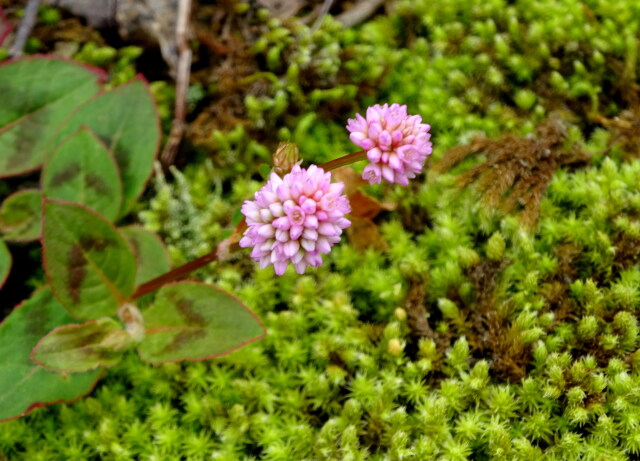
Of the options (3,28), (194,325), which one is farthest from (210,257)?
(3,28)

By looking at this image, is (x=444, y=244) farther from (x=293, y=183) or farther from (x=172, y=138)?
(x=172, y=138)

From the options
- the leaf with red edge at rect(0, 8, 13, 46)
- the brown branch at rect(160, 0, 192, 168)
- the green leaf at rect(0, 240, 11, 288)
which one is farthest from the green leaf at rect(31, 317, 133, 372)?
the leaf with red edge at rect(0, 8, 13, 46)

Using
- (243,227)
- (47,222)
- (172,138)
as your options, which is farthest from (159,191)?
(243,227)

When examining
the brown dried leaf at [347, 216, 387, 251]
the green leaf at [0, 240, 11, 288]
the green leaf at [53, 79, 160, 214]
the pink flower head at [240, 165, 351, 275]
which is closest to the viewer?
the pink flower head at [240, 165, 351, 275]

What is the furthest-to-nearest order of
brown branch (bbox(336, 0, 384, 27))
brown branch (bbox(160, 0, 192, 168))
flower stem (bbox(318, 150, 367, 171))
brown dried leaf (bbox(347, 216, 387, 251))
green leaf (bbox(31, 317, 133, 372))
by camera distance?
brown branch (bbox(336, 0, 384, 27)) < brown branch (bbox(160, 0, 192, 168)) < brown dried leaf (bbox(347, 216, 387, 251)) < green leaf (bbox(31, 317, 133, 372)) < flower stem (bbox(318, 150, 367, 171))

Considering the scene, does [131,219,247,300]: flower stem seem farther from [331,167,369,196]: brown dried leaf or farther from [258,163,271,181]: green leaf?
[331,167,369,196]: brown dried leaf

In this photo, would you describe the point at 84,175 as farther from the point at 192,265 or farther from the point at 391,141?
the point at 391,141
